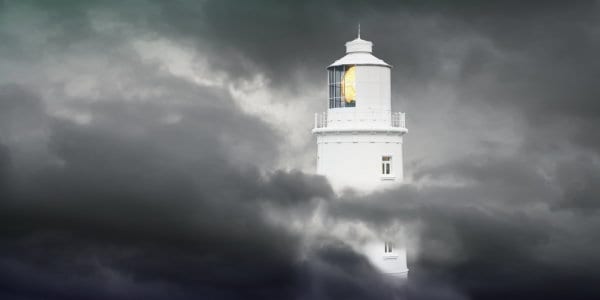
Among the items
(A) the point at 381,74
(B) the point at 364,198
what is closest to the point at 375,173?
(B) the point at 364,198

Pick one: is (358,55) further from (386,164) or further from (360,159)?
(386,164)

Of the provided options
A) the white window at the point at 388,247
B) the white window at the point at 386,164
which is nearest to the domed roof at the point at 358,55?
the white window at the point at 386,164

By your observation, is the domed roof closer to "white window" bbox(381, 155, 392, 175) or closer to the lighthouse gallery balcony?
the lighthouse gallery balcony

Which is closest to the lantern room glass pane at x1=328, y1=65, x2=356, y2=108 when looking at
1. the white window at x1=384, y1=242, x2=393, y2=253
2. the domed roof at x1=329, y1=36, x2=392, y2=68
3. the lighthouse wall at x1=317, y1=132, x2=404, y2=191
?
the domed roof at x1=329, y1=36, x2=392, y2=68

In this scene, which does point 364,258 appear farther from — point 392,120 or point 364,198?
point 392,120

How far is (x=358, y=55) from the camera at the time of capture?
57.5m

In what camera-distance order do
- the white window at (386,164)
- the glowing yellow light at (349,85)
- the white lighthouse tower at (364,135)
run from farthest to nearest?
the glowing yellow light at (349,85) → the white window at (386,164) → the white lighthouse tower at (364,135)

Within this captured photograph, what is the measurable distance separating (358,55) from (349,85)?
1668mm

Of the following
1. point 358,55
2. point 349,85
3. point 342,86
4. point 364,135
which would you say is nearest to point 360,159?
point 364,135

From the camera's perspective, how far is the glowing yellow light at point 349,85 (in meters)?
57.4

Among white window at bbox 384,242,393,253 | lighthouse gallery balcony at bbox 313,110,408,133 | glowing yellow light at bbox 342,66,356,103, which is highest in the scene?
glowing yellow light at bbox 342,66,356,103

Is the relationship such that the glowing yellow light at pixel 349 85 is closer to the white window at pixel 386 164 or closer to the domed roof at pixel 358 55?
the domed roof at pixel 358 55

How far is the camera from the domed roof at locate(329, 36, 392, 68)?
188ft

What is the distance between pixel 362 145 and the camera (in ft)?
186
